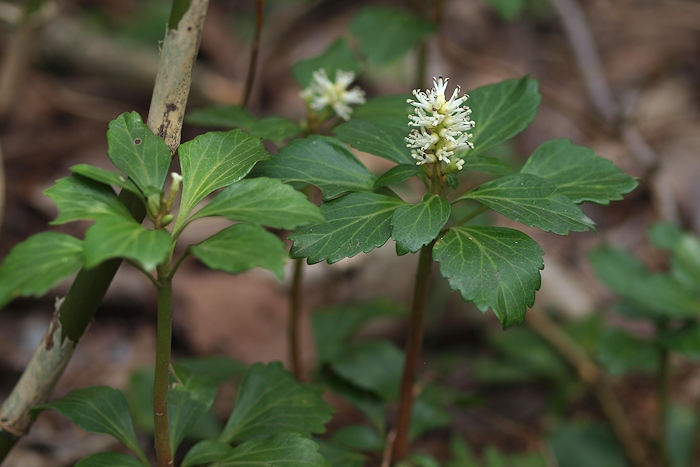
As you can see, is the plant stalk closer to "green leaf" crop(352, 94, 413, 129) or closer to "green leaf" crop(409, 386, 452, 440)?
"green leaf" crop(352, 94, 413, 129)

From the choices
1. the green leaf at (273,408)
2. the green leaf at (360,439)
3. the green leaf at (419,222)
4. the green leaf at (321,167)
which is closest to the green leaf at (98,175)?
the green leaf at (321,167)

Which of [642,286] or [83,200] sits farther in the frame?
[642,286]

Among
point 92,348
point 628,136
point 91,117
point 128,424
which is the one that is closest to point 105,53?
point 91,117

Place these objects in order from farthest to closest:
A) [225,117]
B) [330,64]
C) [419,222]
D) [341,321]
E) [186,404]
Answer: [341,321], [330,64], [225,117], [186,404], [419,222]

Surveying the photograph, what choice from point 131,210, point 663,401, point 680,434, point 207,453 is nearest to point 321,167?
point 131,210

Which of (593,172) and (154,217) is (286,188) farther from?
(593,172)

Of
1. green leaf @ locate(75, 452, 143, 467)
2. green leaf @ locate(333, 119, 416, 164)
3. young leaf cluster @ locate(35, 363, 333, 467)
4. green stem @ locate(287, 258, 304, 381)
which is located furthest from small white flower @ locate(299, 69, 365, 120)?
green leaf @ locate(75, 452, 143, 467)

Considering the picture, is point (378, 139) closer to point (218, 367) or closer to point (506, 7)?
point (218, 367)
